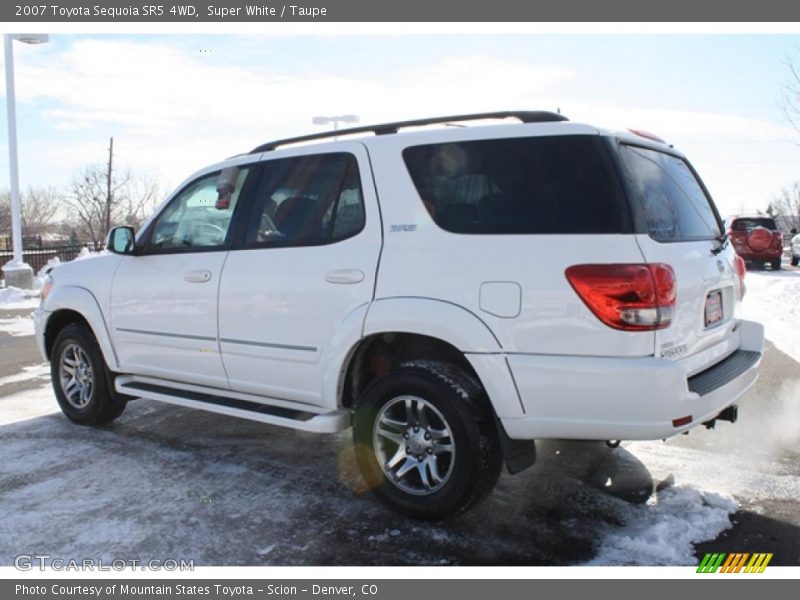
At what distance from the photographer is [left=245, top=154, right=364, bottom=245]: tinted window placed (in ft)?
12.5

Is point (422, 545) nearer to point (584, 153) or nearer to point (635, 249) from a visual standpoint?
point (635, 249)

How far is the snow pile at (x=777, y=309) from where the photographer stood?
8445mm

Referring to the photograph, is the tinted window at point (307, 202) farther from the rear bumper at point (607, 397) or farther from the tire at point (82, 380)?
the tire at point (82, 380)

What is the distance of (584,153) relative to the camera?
316 cm

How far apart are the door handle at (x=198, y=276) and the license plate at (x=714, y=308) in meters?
2.94

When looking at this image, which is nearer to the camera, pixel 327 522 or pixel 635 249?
pixel 635 249

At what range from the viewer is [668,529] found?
3352mm

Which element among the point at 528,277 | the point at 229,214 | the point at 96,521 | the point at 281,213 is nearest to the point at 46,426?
the point at 96,521

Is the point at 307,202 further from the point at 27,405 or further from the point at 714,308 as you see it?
the point at 27,405

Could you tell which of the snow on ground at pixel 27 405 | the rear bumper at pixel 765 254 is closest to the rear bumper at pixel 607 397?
the snow on ground at pixel 27 405

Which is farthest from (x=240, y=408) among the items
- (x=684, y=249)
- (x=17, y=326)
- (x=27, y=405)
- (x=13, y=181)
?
(x=13, y=181)

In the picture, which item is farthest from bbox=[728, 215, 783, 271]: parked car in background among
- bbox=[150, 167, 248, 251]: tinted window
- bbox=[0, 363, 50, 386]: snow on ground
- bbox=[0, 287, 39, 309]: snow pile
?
bbox=[150, 167, 248, 251]: tinted window

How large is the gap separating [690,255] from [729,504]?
1.43 metres

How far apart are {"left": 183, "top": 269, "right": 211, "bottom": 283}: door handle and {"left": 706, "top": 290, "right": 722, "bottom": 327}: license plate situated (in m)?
2.94
